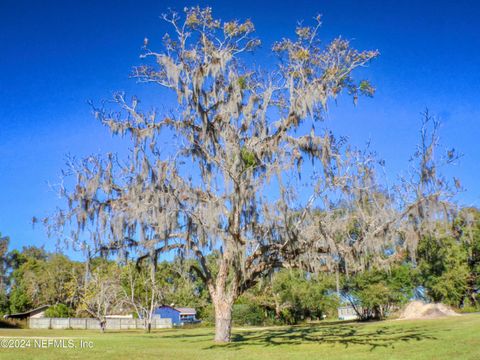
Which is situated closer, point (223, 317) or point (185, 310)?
point (223, 317)

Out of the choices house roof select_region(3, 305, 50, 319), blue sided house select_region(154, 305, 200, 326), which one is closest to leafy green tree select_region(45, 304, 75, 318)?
house roof select_region(3, 305, 50, 319)

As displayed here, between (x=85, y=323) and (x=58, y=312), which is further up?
(x=58, y=312)

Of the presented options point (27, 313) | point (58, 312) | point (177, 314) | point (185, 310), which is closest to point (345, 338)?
point (58, 312)

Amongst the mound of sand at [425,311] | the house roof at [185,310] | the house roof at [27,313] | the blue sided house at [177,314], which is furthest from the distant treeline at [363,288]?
the house roof at [185,310]

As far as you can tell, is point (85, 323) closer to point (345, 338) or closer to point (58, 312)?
point (58, 312)

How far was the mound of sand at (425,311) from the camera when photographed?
32.3 m

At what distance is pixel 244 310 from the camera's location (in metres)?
42.9

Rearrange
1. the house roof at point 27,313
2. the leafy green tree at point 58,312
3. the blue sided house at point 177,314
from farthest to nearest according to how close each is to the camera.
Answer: the blue sided house at point 177,314 → the house roof at point 27,313 → the leafy green tree at point 58,312

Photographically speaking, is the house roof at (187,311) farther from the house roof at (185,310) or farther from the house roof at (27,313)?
the house roof at (27,313)

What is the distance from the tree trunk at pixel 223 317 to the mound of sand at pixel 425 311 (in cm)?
2139

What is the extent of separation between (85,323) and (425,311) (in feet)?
99.8

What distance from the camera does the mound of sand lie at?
32.3m

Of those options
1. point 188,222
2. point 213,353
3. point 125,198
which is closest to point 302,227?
point 188,222

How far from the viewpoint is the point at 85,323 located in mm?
43281
